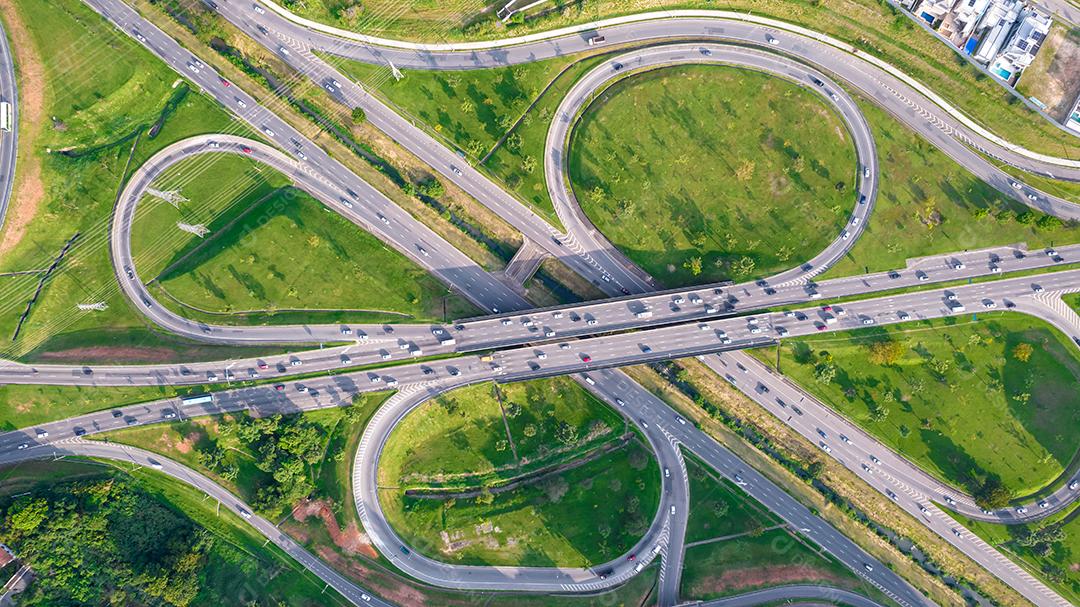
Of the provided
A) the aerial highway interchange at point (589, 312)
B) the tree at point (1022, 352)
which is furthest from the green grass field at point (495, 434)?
the tree at point (1022, 352)

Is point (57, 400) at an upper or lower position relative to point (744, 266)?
lower

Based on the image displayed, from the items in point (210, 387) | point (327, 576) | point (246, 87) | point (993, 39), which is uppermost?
point (993, 39)

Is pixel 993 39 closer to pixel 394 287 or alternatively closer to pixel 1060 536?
pixel 1060 536

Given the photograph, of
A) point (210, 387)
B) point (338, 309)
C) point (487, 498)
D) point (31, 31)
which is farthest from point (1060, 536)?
point (31, 31)

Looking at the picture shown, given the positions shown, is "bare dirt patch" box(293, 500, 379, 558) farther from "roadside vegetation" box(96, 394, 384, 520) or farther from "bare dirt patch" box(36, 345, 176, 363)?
"bare dirt patch" box(36, 345, 176, 363)

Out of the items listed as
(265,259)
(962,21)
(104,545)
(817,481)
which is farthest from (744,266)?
(104,545)

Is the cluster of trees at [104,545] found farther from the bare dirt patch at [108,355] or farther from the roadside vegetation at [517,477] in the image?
the roadside vegetation at [517,477]

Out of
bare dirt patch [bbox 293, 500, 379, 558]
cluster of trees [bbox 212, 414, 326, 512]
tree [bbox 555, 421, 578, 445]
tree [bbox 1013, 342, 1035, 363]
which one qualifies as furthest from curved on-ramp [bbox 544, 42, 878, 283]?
bare dirt patch [bbox 293, 500, 379, 558]

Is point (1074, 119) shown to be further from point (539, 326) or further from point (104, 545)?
point (104, 545)
